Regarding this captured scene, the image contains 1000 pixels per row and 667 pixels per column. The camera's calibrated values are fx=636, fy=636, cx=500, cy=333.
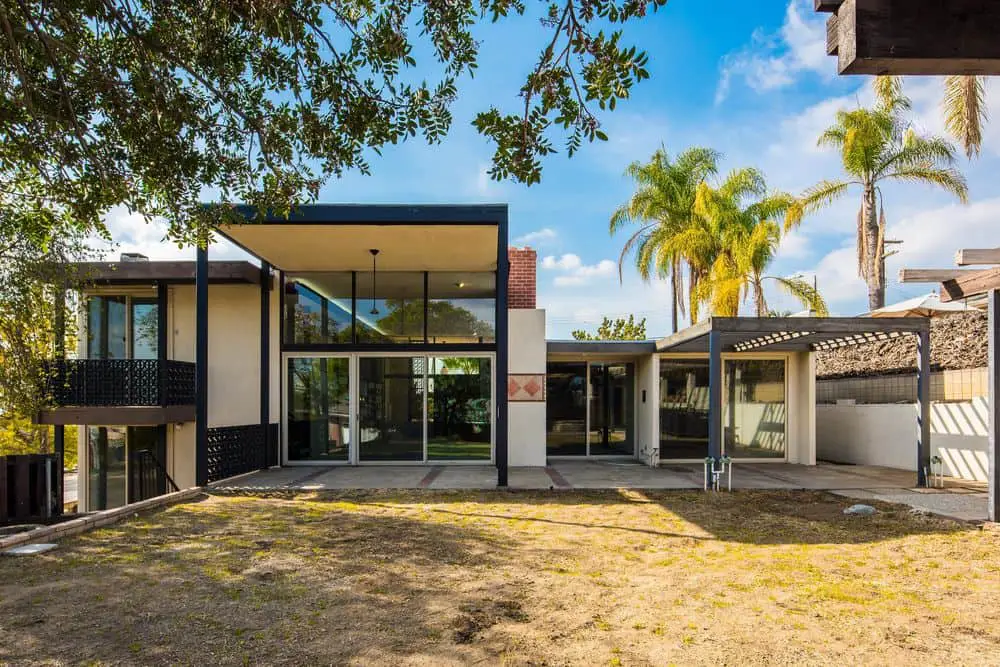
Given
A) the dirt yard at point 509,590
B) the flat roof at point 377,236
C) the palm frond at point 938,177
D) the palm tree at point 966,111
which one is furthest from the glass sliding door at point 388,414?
the palm frond at point 938,177

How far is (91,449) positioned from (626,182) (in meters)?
18.4

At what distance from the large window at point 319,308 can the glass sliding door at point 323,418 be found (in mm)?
592

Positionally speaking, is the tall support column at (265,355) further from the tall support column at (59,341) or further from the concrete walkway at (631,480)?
the tall support column at (59,341)

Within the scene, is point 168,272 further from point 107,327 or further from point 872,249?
point 872,249

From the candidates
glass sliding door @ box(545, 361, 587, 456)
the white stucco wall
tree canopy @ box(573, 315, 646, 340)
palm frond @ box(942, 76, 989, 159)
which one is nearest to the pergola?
the white stucco wall

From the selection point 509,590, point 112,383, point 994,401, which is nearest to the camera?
point 509,590

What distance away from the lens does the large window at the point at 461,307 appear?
12539mm

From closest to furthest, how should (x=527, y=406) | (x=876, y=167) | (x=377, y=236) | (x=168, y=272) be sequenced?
(x=377, y=236)
(x=168, y=272)
(x=527, y=406)
(x=876, y=167)

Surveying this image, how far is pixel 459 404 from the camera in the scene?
492 inches

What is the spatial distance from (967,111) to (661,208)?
371 inches

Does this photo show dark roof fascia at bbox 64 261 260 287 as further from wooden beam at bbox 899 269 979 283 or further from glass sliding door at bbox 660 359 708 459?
wooden beam at bbox 899 269 979 283

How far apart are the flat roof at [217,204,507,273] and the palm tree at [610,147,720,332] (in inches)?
456

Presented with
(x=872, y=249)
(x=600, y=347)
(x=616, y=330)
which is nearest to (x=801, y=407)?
(x=600, y=347)

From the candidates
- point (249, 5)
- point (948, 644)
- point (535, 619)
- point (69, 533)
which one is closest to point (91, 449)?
point (69, 533)
